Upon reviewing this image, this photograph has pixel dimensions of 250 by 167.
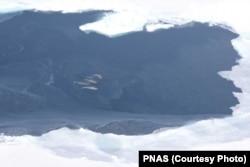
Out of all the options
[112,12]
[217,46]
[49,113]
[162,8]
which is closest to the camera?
[49,113]

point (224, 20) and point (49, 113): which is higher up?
point (224, 20)

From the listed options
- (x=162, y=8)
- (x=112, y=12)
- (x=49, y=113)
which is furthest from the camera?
(x=162, y=8)

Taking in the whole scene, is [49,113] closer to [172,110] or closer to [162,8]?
[172,110]

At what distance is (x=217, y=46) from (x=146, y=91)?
147 cm

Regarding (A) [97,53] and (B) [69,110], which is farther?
(A) [97,53]

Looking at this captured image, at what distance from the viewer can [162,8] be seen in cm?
725

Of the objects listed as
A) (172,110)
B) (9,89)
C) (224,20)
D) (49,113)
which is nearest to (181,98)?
(172,110)

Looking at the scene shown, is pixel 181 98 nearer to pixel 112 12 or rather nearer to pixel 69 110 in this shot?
pixel 69 110

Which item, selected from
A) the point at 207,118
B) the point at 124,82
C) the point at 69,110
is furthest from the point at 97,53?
the point at 207,118

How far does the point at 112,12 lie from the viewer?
6660mm

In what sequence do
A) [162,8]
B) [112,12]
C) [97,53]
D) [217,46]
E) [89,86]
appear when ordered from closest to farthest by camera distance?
[89,86] → [97,53] → [217,46] → [112,12] → [162,8]

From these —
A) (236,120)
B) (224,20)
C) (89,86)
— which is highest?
(224,20)

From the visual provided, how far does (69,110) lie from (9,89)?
2.12 feet

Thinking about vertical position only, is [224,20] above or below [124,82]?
above
